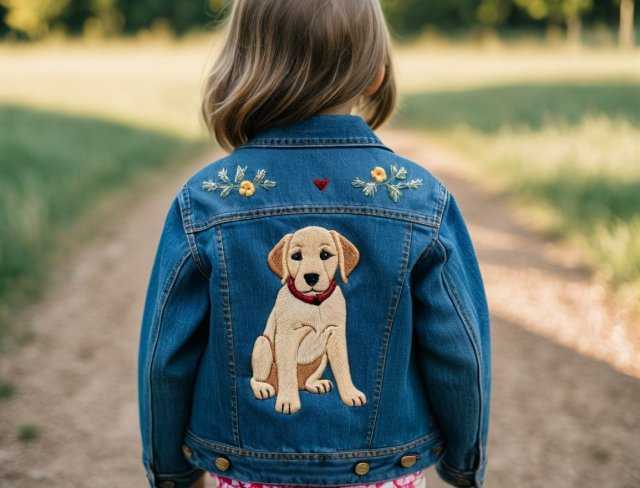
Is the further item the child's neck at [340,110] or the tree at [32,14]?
the tree at [32,14]

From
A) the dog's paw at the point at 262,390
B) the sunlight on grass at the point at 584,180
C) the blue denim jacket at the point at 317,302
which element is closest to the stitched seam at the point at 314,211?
the blue denim jacket at the point at 317,302

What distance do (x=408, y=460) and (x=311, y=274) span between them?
490 mm

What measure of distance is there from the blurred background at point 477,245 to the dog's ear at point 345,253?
0.91 m

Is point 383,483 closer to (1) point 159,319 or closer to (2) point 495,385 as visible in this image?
(1) point 159,319

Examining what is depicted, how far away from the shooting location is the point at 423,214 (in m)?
1.52

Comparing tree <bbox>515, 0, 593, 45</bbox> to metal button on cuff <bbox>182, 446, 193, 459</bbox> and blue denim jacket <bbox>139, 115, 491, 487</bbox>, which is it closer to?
blue denim jacket <bbox>139, 115, 491, 487</bbox>

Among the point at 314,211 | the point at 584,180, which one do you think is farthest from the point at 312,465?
the point at 584,180

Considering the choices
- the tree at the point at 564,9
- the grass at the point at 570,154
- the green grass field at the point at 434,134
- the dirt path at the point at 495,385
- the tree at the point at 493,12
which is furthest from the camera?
the tree at the point at 493,12

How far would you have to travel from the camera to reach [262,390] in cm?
153

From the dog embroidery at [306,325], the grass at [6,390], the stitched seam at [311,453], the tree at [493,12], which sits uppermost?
the dog embroidery at [306,325]

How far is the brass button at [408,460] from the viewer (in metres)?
1.59

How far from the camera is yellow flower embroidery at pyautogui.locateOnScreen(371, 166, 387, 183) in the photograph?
1.51 meters

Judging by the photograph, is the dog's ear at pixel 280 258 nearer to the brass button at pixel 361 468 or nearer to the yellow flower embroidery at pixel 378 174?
the yellow flower embroidery at pixel 378 174

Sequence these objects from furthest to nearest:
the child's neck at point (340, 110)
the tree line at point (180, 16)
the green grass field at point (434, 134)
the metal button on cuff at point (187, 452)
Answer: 1. the tree line at point (180, 16)
2. the green grass field at point (434, 134)
3. the metal button on cuff at point (187, 452)
4. the child's neck at point (340, 110)
